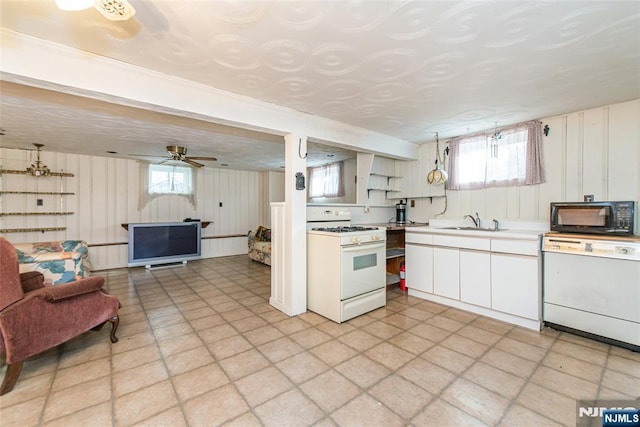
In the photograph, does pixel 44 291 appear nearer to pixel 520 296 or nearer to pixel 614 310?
pixel 520 296

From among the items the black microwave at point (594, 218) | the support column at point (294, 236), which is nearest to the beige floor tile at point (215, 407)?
the support column at point (294, 236)

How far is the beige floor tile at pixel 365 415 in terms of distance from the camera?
58.6 inches

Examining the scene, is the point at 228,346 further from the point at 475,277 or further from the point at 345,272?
the point at 475,277

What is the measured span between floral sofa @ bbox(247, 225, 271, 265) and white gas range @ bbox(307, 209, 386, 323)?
2.48m

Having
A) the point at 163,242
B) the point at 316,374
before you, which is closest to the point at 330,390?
the point at 316,374

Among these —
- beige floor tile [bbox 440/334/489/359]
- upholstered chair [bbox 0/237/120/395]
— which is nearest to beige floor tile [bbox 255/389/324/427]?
beige floor tile [bbox 440/334/489/359]

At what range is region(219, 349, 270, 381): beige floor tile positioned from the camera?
1947 mm

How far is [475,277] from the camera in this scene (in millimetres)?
3010

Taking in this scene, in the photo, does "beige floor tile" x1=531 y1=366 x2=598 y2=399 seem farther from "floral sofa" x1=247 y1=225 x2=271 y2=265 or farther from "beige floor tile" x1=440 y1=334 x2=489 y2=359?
"floral sofa" x1=247 y1=225 x2=271 y2=265

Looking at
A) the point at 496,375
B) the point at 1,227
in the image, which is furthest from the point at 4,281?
the point at 1,227

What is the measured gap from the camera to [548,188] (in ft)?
10.3

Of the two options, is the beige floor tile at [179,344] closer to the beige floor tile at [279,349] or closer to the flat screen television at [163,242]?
the beige floor tile at [279,349]

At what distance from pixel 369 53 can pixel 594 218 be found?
2.67 m

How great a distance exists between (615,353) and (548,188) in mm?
1766
